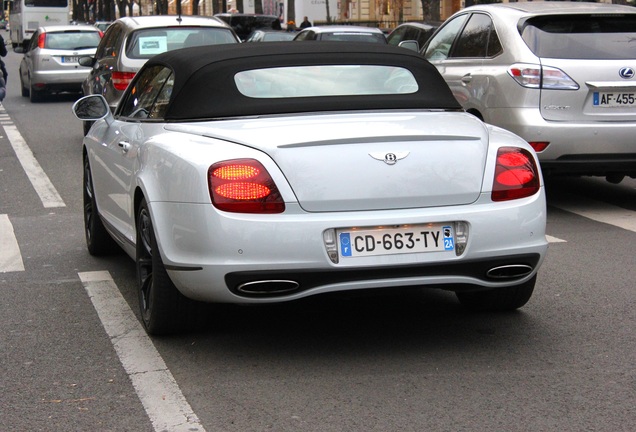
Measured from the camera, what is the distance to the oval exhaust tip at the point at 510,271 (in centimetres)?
534

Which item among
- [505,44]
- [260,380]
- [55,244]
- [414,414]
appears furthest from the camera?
[505,44]

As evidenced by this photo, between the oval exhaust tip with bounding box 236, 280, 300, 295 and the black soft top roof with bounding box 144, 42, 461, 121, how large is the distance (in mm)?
1006

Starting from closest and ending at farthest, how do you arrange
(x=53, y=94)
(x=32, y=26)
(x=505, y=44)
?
(x=505, y=44) < (x=53, y=94) < (x=32, y=26)

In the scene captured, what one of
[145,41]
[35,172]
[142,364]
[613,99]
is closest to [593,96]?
[613,99]

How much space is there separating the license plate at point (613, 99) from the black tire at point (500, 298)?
3963 millimetres

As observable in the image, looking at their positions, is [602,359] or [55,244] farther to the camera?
[55,244]

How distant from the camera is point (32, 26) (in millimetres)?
58781

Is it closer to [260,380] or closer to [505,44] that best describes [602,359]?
[260,380]

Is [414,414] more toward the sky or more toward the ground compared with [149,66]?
more toward the ground

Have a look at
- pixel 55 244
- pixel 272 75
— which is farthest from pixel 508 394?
pixel 55 244

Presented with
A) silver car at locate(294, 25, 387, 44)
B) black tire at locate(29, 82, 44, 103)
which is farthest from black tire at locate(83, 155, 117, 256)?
black tire at locate(29, 82, 44, 103)

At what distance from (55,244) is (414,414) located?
4.69 metres

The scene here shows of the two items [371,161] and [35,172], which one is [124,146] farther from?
[35,172]

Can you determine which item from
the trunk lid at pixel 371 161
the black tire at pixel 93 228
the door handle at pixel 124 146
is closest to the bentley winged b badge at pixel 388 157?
the trunk lid at pixel 371 161
